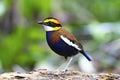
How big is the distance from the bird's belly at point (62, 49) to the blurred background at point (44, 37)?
8.99 feet

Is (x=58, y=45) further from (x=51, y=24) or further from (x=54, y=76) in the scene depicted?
(x=54, y=76)

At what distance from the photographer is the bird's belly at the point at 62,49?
516 cm

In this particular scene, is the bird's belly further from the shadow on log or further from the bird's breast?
the shadow on log

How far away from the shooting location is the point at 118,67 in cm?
878

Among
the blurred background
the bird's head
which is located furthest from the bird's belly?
the blurred background

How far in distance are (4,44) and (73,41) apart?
3324 millimetres

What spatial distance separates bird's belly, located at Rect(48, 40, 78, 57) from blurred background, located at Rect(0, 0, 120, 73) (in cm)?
274

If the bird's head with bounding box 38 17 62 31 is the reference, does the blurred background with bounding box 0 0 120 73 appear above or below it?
below

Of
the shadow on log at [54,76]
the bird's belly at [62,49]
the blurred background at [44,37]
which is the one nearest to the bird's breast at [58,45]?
the bird's belly at [62,49]

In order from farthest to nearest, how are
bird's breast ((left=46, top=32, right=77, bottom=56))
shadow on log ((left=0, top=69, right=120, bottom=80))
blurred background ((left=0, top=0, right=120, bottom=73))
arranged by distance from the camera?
1. blurred background ((left=0, top=0, right=120, bottom=73))
2. bird's breast ((left=46, top=32, right=77, bottom=56))
3. shadow on log ((left=0, top=69, right=120, bottom=80))

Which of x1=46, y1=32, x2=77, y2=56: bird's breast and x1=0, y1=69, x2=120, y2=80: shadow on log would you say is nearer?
x1=0, y1=69, x2=120, y2=80: shadow on log

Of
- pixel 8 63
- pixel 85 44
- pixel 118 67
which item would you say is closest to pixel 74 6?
pixel 85 44

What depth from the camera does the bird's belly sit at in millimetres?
5160

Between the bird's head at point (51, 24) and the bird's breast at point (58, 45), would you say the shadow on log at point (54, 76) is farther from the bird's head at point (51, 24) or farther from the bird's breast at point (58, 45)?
the bird's head at point (51, 24)
